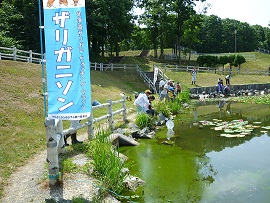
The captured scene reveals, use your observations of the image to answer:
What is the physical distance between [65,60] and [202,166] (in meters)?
4.41

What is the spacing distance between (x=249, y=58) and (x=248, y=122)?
35286mm

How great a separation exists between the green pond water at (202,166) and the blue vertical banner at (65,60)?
2.21 metres

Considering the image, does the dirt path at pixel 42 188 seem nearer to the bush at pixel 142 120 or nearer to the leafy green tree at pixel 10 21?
the bush at pixel 142 120

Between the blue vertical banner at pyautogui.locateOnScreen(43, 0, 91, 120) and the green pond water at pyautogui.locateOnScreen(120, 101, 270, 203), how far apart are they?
7.27ft

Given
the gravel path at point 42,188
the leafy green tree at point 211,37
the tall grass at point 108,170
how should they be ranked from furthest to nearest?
the leafy green tree at point 211,37, the tall grass at point 108,170, the gravel path at point 42,188

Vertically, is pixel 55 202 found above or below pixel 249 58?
below

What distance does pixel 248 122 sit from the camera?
42.7 ft

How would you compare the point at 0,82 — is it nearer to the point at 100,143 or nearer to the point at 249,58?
the point at 100,143

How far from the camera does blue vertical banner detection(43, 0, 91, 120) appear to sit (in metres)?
5.27

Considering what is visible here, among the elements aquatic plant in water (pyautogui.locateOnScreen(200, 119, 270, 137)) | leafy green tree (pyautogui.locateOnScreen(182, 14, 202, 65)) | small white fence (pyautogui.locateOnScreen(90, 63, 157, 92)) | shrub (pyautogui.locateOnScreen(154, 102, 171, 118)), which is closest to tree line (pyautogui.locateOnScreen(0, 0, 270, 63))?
leafy green tree (pyautogui.locateOnScreen(182, 14, 202, 65))

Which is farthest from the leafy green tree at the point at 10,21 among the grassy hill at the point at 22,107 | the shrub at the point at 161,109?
the shrub at the point at 161,109

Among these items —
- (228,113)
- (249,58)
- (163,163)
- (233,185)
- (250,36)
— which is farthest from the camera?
(250,36)

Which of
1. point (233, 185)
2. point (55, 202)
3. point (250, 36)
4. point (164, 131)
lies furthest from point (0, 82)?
point (250, 36)

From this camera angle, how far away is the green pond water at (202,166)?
5.68 m
